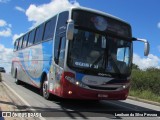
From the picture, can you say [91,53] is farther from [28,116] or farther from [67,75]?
[28,116]

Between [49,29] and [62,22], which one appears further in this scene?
[49,29]

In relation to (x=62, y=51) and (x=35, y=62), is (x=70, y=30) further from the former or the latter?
(x=35, y=62)

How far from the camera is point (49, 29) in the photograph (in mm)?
16766

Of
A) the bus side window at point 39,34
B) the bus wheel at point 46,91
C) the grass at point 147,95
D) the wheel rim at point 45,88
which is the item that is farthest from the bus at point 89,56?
the grass at point 147,95

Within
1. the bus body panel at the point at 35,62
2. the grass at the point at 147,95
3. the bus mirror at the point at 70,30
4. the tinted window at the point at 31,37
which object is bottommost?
the grass at the point at 147,95

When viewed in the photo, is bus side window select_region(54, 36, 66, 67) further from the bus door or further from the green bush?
the green bush

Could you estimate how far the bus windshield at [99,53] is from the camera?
13332 mm

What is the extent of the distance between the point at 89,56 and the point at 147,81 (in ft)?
44.7

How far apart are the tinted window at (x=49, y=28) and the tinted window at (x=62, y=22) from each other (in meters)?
0.96

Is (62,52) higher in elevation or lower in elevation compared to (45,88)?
higher

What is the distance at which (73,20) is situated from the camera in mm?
13328

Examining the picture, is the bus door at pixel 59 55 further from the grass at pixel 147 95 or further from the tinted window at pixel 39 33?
the grass at pixel 147 95

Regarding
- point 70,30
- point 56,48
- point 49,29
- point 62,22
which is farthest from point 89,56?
point 49,29

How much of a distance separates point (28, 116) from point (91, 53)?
12.1 feet
